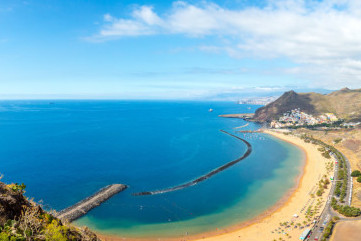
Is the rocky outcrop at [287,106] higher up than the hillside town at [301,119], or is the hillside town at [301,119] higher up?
the rocky outcrop at [287,106]

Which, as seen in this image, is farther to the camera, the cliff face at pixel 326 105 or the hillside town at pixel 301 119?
the cliff face at pixel 326 105

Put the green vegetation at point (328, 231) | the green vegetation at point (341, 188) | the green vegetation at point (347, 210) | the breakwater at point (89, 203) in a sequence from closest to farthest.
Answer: the green vegetation at point (328, 231) → the green vegetation at point (347, 210) → the green vegetation at point (341, 188) → the breakwater at point (89, 203)

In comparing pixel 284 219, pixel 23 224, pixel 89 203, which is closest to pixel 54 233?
pixel 23 224

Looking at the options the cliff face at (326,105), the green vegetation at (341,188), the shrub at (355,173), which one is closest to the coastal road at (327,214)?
the green vegetation at (341,188)

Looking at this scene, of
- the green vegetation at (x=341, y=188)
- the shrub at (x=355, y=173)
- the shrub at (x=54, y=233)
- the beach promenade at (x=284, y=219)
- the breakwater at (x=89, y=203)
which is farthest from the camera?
the shrub at (x=355, y=173)

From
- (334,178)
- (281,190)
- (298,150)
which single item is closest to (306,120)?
(298,150)

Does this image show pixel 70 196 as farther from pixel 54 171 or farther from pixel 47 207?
pixel 54 171

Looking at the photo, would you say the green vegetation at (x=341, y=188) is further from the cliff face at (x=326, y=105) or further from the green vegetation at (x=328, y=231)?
the cliff face at (x=326, y=105)

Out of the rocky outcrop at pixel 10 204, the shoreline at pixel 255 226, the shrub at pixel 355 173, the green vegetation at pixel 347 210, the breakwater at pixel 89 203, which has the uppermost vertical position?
the rocky outcrop at pixel 10 204
